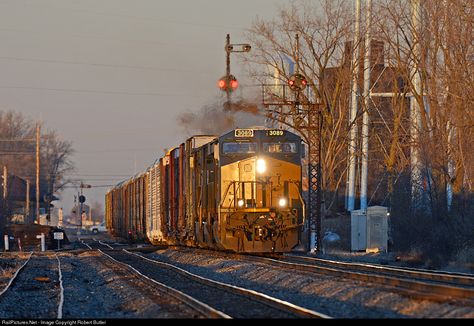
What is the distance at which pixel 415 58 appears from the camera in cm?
3606

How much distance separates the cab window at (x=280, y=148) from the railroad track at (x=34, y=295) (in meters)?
6.54

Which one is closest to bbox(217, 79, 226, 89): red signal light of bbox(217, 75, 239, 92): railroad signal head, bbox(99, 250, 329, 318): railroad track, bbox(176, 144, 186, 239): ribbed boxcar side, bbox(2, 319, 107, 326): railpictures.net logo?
bbox(217, 75, 239, 92): railroad signal head

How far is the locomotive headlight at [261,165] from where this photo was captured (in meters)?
24.1

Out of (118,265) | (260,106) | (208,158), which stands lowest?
(118,265)

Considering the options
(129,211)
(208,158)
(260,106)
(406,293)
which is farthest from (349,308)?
(129,211)

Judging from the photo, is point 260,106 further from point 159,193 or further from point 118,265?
point 118,265

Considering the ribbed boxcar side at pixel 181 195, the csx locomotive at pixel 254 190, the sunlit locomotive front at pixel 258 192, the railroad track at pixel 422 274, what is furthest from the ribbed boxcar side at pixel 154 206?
the railroad track at pixel 422 274

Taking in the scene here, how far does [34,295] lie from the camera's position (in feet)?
56.6

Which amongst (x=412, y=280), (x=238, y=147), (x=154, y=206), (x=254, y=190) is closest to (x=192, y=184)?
(x=238, y=147)

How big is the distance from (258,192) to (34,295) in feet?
27.9

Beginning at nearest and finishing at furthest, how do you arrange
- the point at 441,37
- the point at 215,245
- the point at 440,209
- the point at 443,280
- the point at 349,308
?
the point at 349,308 → the point at 443,280 → the point at 215,245 → the point at 440,209 → the point at 441,37

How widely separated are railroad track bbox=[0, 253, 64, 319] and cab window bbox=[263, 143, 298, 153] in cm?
654

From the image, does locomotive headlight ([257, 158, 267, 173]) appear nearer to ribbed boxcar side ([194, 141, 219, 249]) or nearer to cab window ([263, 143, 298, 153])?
cab window ([263, 143, 298, 153])

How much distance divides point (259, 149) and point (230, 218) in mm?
2068
